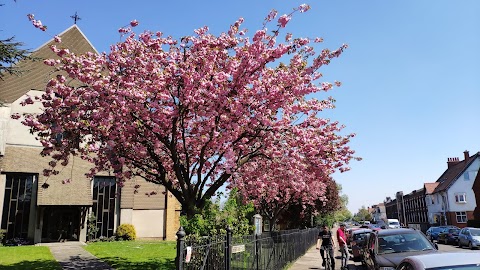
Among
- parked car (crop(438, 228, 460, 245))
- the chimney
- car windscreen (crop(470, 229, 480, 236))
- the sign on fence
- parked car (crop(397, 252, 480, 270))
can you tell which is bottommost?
parked car (crop(438, 228, 460, 245))

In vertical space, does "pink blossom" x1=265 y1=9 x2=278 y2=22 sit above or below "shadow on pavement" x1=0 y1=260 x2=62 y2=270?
above

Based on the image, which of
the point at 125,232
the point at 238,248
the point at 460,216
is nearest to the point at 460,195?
the point at 460,216

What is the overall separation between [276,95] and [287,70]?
966 mm

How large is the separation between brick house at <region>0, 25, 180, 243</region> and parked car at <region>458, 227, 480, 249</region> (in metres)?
21.8

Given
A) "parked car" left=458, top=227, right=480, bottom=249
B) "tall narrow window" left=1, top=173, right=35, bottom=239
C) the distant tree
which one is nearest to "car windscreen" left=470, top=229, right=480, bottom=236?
"parked car" left=458, top=227, right=480, bottom=249

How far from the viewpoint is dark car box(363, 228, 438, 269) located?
962 centimetres

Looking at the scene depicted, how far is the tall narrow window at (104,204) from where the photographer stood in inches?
1132

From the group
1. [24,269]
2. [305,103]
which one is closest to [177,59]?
[305,103]

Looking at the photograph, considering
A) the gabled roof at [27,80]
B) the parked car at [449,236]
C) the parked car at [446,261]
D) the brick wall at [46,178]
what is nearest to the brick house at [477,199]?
the parked car at [449,236]

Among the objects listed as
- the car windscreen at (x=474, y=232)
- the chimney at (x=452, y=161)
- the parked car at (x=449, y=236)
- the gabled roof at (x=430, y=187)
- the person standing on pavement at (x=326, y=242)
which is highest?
the chimney at (x=452, y=161)

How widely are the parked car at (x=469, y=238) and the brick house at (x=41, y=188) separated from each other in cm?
2183

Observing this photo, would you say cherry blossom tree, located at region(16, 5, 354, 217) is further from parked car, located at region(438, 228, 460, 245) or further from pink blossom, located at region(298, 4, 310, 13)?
parked car, located at region(438, 228, 460, 245)

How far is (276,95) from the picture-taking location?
10477 millimetres

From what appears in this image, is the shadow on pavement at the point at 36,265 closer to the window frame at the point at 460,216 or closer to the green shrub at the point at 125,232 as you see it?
the green shrub at the point at 125,232
